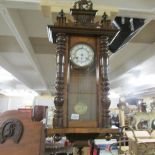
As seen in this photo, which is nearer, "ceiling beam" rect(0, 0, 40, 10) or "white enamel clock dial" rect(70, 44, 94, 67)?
"white enamel clock dial" rect(70, 44, 94, 67)

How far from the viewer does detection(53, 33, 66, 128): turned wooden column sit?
1.17 metres

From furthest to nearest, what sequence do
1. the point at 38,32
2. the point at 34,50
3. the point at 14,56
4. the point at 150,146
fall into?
the point at 14,56 < the point at 34,50 < the point at 38,32 < the point at 150,146

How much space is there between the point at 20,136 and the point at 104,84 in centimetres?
51

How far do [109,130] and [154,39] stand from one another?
7.49 feet

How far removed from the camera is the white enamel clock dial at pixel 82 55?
1.29 metres

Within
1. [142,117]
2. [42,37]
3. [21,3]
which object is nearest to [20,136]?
[21,3]

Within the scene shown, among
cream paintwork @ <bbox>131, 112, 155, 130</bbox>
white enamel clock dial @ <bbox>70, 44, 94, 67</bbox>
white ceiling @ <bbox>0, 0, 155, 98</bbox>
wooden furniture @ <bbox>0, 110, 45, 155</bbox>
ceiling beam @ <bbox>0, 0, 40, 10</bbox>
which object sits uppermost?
white ceiling @ <bbox>0, 0, 155, 98</bbox>

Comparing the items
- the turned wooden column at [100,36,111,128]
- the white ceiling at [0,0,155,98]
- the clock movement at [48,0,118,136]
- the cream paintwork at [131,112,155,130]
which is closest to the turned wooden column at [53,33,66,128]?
the clock movement at [48,0,118,136]

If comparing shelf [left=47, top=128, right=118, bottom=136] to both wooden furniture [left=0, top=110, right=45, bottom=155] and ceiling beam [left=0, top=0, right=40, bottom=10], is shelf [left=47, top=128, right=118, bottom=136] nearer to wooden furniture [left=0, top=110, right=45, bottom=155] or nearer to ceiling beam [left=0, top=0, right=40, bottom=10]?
wooden furniture [left=0, top=110, right=45, bottom=155]

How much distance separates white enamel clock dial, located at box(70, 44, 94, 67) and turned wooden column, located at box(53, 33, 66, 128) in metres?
0.06

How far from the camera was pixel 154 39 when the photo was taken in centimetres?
311

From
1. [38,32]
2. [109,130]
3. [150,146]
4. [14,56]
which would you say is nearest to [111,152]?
[150,146]

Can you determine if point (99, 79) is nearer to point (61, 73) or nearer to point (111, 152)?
point (61, 73)

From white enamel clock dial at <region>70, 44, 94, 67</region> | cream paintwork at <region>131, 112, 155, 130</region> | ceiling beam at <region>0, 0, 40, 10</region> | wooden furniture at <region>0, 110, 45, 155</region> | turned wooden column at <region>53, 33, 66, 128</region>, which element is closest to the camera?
wooden furniture at <region>0, 110, 45, 155</region>
